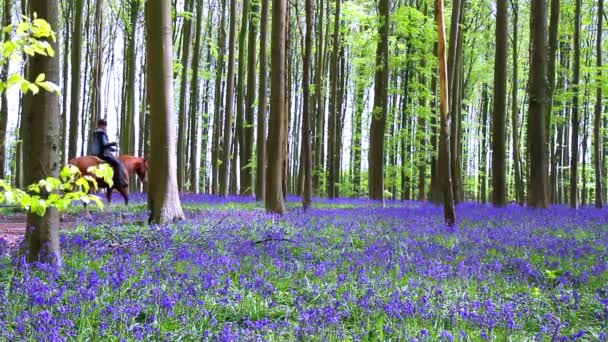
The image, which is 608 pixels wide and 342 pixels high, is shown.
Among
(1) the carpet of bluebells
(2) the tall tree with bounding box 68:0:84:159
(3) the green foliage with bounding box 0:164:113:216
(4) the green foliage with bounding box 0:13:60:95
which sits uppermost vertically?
(2) the tall tree with bounding box 68:0:84:159

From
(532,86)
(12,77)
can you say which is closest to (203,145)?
(532,86)

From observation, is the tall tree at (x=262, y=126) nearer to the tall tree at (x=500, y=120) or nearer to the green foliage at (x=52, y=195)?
the tall tree at (x=500, y=120)

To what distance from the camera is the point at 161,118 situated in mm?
11680

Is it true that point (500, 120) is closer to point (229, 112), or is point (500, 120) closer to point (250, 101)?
point (250, 101)

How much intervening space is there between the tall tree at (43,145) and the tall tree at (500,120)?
15650 mm

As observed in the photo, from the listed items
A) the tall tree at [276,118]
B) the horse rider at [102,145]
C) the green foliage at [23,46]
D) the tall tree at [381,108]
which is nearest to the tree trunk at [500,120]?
the tall tree at [381,108]

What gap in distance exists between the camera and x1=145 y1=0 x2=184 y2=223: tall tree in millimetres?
11406

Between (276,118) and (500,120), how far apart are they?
917cm

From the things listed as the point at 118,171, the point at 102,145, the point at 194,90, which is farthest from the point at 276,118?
the point at 194,90

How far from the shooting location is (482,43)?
111 ft

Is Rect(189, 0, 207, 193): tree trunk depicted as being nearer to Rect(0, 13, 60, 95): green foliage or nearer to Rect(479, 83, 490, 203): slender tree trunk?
Rect(479, 83, 490, 203): slender tree trunk

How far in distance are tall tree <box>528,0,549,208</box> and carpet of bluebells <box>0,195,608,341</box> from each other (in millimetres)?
7732

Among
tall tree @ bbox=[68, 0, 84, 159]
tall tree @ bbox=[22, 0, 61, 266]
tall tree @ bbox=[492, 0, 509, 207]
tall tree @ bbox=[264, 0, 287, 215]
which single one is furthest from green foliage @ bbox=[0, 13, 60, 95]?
tall tree @ bbox=[68, 0, 84, 159]

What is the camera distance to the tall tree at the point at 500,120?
18.8m
